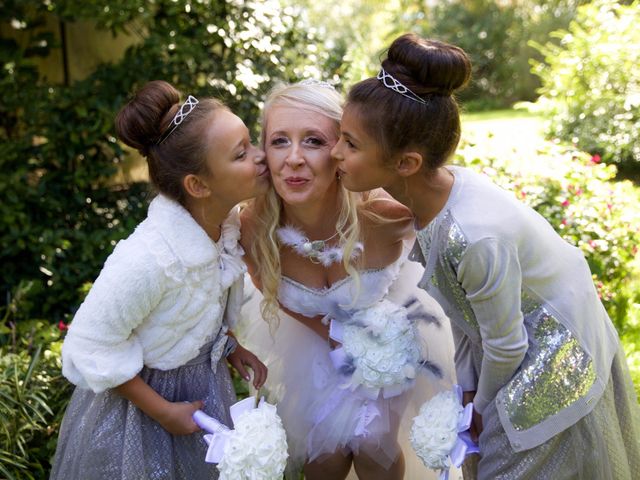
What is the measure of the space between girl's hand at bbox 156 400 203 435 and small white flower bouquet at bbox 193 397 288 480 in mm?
124

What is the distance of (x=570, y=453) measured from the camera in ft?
7.09

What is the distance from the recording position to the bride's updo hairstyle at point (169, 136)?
7.41 ft

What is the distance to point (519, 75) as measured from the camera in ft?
55.0

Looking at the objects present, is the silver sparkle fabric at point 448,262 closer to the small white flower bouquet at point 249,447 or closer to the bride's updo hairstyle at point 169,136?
the small white flower bouquet at point 249,447

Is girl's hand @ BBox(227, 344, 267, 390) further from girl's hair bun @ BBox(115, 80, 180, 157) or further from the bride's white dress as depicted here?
girl's hair bun @ BBox(115, 80, 180, 157)

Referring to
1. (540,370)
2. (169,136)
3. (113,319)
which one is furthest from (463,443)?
(169,136)

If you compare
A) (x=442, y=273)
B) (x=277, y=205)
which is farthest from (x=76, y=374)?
(x=442, y=273)

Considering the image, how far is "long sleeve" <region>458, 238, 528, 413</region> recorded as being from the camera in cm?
198

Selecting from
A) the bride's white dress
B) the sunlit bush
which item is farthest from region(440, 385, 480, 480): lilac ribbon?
the sunlit bush

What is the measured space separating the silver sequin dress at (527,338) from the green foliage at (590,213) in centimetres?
209

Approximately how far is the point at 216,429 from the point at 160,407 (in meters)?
0.20

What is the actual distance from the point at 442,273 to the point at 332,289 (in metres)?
0.60

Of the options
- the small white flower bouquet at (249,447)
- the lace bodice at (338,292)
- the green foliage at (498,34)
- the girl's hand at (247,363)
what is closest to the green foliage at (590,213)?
the lace bodice at (338,292)

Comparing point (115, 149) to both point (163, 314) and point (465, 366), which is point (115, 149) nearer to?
point (163, 314)
